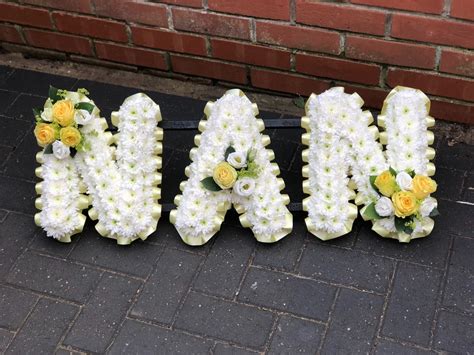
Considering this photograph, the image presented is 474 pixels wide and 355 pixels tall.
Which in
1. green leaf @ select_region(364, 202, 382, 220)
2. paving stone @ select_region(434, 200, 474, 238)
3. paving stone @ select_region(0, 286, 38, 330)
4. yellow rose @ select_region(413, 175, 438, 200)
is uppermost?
yellow rose @ select_region(413, 175, 438, 200)

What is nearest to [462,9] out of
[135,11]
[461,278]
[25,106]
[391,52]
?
[391,52]

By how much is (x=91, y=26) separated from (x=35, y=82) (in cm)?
49

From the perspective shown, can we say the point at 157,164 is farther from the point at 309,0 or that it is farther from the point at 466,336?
the point at 466,336

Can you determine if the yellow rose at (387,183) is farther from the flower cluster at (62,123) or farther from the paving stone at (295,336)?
→ the flower cluster at (62,123)

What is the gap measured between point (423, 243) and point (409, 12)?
3.31 feet

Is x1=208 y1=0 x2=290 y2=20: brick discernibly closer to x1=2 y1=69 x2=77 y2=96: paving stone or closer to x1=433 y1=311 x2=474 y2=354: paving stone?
x1=2 y1=69 x2=77 y2=96: paving stone

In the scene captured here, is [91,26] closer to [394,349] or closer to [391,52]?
[391,52]

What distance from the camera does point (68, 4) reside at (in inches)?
145

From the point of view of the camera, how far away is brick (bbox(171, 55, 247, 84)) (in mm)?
3627

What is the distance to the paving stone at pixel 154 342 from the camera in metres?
2.60

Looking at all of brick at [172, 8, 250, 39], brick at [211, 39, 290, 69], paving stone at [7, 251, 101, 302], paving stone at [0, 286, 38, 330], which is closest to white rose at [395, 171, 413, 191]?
brick at [211, 39, 290, 69]

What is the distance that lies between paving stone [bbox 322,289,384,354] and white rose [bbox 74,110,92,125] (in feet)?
4.28

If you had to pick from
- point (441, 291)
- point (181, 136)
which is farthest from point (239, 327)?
point (181, 136)

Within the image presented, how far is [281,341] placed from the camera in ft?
8.54
